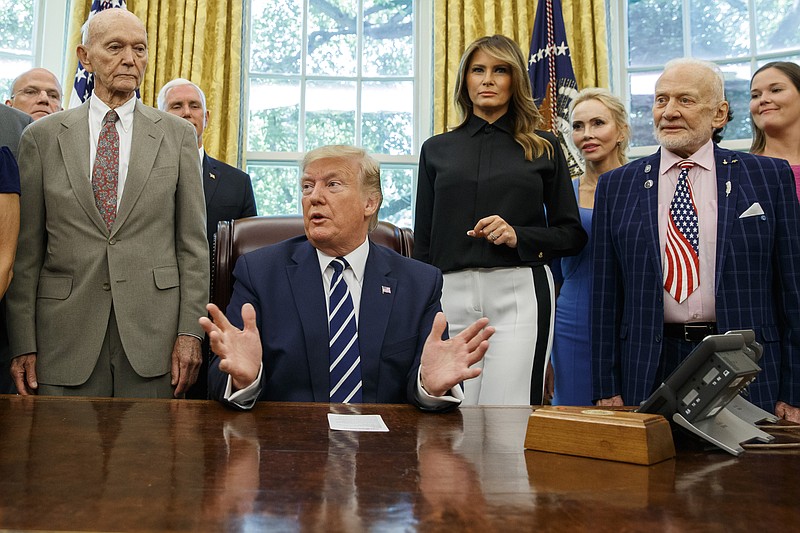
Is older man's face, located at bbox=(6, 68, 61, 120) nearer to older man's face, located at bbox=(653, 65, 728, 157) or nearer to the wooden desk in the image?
the wooden desk

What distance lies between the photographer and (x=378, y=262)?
2.16 metres

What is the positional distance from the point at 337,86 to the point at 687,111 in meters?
3.99

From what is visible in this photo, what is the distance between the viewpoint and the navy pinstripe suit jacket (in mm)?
2312

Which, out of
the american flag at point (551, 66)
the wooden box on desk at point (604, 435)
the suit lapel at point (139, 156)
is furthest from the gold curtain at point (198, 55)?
the wooden box on desk at point (604, 435)

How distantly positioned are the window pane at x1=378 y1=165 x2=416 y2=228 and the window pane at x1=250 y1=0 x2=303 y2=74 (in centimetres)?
109

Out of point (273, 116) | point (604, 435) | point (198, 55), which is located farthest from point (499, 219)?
point (273, 116)

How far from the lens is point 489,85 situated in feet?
9.04

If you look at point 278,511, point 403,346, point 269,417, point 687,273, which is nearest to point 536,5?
point 687,273

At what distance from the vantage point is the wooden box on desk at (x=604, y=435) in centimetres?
124

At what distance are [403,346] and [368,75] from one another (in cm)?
445

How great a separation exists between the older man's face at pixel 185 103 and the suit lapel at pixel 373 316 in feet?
6.47

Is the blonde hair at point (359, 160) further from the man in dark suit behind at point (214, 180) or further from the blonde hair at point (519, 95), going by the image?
the man in dark suit behind at point (214, 180)

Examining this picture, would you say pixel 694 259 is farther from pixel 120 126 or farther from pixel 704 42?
pixel 704 42

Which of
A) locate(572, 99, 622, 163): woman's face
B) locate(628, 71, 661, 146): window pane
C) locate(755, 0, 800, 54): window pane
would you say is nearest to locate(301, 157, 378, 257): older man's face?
locate(572, 99, 622, 163): woman's face
